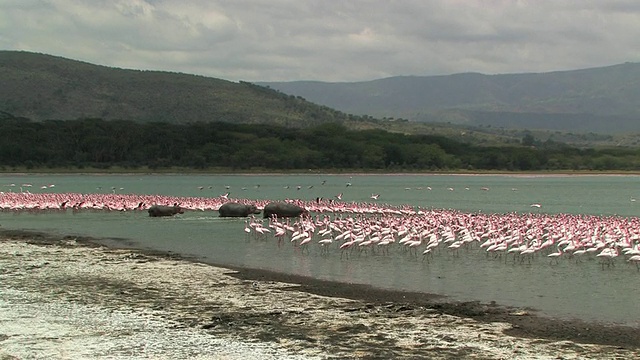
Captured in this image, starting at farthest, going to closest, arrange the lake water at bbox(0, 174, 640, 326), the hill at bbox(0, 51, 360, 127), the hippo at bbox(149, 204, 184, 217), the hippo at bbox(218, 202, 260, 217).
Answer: the hill at bbox(0, 51, 360, 127) → the hippo at bbox(149, 204, 184, 217) → the hippo at bbox(218, 202, 260, 217) → the lake water at bbox(0, 174, 640, 326)

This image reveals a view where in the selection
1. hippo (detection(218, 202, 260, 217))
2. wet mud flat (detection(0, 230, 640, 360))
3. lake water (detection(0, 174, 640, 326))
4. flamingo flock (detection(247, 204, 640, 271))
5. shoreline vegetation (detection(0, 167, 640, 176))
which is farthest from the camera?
shoreline vegetation (detection(0, 167, 640, 176))

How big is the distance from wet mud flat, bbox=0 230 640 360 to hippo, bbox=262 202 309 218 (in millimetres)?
18374

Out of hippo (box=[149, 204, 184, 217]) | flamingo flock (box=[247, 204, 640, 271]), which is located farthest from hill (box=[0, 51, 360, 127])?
flamingo flock (box=[247, 204, 640, 271])

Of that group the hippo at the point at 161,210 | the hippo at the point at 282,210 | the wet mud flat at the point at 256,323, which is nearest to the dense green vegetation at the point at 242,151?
the hippo at the point at 161,210

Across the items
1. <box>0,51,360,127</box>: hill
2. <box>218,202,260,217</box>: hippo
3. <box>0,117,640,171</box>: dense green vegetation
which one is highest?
<box>0,51,360,127</box>: hill

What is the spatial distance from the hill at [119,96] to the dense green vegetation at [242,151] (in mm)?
20157

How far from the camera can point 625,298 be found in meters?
16.3

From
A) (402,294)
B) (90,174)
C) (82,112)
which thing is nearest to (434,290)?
(402,294)

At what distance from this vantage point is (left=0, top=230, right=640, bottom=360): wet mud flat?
11.1 metres

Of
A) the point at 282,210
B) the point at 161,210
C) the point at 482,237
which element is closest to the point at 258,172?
the point at 161,210

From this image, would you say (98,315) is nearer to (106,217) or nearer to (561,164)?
(106,217)

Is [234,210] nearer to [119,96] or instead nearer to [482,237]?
[482,237]

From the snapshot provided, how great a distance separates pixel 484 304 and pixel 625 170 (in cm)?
10918

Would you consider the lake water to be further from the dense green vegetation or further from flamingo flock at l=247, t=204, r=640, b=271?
the dense green vegetation
